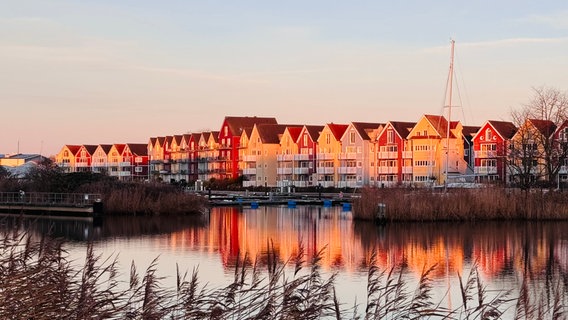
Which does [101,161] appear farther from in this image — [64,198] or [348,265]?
[348,265]

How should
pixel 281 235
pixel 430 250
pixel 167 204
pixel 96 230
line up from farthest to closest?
pixel 167 204
pixel 96 230
pixel 281 235
pixel 430 250

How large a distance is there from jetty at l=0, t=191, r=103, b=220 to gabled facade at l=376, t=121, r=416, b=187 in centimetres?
4078

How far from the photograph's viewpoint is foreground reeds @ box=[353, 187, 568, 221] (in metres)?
45.4

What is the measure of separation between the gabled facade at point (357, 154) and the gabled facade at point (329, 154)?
92cm

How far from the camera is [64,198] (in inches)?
2328

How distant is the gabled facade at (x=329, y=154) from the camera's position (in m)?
98.8

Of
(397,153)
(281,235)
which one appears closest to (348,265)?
(281,235)

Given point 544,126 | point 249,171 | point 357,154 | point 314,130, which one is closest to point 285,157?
point 314,130

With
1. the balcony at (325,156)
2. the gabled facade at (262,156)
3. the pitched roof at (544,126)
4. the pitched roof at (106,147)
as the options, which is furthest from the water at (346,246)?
the pitched roof at (106,147)

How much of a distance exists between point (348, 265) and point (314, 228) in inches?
659

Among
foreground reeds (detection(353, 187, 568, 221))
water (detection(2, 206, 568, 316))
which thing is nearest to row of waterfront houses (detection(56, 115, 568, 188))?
foreground reeds (detection(353, 187, 568, 221))

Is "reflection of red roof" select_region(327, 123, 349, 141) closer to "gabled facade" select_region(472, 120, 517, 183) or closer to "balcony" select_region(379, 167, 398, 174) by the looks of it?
"balcony" select_region(379, 167, 398, 174)

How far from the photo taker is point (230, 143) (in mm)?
114812

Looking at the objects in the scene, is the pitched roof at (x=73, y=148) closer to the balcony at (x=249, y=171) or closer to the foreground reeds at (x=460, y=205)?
the balcony at (x=249, y=171)
